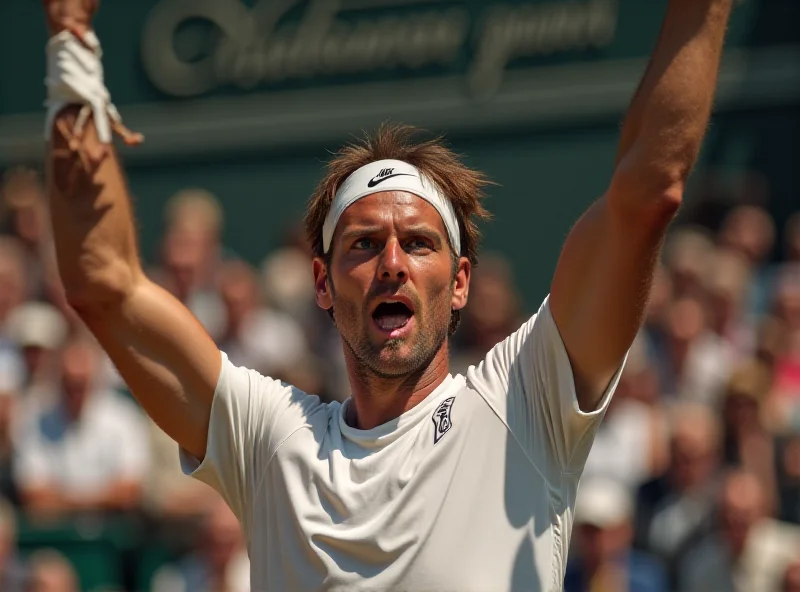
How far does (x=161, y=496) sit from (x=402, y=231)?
189 inches

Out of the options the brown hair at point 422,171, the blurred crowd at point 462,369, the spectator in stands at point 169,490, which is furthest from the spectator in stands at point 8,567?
the brown hair at point 422,171

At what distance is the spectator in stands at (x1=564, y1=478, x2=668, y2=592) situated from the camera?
23.5ft

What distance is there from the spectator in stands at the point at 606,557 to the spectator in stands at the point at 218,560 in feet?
5.19

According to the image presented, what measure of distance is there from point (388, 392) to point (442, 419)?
192 millimetres

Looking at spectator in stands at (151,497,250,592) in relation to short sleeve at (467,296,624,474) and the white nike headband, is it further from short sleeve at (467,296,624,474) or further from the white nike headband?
short sleeve at (467,296,624,474)

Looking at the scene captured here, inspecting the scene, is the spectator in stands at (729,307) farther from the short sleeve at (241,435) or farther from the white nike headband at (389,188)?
the short sleeve at (241,435)

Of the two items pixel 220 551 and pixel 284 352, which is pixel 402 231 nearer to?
pixel 220 551

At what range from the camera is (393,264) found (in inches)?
142

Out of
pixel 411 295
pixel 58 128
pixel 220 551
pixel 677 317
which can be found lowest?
pixel 220 551

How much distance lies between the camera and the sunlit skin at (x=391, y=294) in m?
3.64

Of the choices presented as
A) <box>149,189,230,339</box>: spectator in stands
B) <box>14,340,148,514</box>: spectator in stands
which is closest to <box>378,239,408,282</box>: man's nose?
<box>14,340,148,514</box>: spectator in stands

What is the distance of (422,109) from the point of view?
1324 cm

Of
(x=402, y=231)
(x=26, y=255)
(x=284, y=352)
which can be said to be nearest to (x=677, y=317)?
(x=284, y=352)

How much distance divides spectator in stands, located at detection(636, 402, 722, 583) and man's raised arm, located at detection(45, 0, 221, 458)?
430 centimetres
